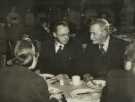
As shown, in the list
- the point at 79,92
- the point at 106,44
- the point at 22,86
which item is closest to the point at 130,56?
the point at 106,44

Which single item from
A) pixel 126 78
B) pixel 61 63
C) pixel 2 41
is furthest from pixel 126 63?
pixel 2 41

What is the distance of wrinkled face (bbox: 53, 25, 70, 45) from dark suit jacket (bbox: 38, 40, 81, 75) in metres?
0.02

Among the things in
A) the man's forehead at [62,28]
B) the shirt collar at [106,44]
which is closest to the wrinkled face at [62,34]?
the man's forehead at [62,28]

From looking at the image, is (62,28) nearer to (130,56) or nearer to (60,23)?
(60,23)

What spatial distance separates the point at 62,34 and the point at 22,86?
191mm

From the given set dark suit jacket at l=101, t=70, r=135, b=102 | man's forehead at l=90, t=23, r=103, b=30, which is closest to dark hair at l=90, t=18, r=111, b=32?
man's forehead at l=90, t=23, r=103, b=30

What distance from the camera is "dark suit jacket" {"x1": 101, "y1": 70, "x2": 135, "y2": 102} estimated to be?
101cm

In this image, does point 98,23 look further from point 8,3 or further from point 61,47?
point 8,3

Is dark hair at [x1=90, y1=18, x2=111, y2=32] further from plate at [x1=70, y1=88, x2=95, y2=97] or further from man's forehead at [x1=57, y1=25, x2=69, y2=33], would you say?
plate at [x1=70, y1=88, x2=95, y2=97]

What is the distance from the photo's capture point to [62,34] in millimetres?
989

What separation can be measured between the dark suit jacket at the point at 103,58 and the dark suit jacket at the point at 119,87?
3 cm

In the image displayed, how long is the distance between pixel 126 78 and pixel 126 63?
5 cm

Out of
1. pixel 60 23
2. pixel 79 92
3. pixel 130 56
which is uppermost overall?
pixel 60 23

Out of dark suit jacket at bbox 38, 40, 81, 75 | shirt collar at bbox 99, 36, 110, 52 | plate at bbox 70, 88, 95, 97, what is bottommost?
plate at bbox 70, 88, 95, 97
